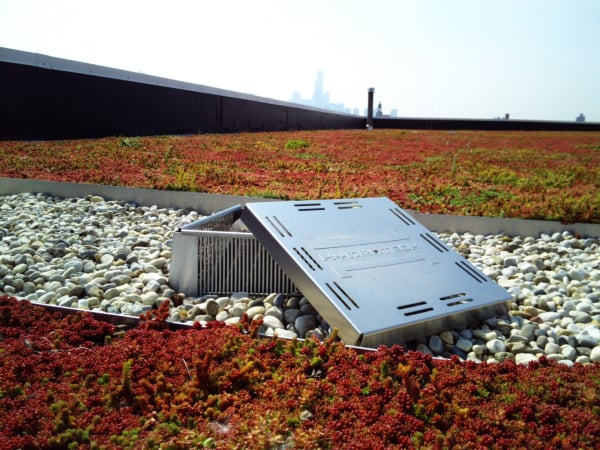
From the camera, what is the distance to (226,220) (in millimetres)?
5227

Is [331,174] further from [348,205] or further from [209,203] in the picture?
[348,205]

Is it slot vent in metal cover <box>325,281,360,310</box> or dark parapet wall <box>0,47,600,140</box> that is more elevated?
dark parapet wall <box>0,47,600,140</box>

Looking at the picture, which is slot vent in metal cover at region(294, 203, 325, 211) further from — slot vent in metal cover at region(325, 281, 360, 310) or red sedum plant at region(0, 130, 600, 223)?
red sedum plant at region(0, 130, 600, 223)

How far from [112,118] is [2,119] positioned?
3954 mm

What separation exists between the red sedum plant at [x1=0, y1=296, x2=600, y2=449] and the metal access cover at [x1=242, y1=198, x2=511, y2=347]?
328 millimetres

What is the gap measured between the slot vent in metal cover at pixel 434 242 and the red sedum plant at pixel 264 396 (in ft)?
5.44

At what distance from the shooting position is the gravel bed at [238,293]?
12.6 feet

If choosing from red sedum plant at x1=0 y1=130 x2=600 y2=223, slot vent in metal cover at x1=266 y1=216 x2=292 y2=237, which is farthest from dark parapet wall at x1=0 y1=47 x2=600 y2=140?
slot vent in metal cover at x1=266 y1=216 x2=292 y2=237

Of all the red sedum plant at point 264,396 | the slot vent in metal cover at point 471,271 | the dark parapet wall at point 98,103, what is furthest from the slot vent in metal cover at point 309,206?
the dark parapet wall at point 98,103

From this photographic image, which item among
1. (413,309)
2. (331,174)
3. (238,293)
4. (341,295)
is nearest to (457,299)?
(413,309)

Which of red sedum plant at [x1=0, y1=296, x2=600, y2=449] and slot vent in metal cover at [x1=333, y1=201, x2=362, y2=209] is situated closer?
red sedum plant at [x1=0, y1=296, x2=600, y2=449]

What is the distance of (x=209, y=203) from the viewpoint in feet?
24.2

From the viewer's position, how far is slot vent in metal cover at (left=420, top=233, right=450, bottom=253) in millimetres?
4688

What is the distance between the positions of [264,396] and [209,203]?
16.2ft
